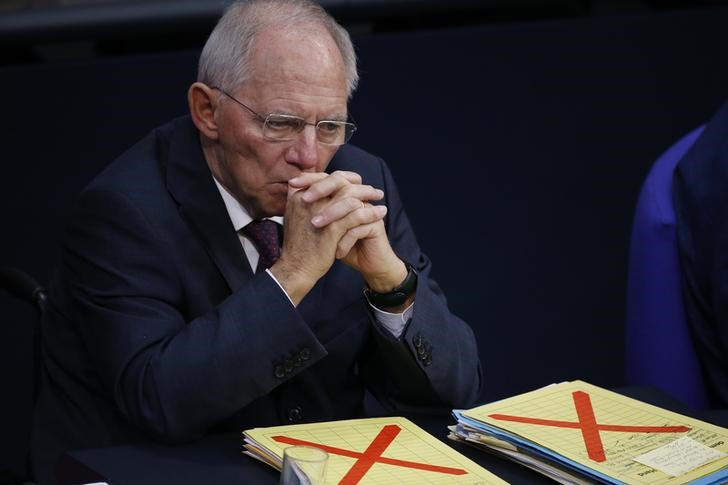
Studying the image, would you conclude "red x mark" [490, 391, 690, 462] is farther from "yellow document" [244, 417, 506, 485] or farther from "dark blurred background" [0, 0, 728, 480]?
"dark blurred background" [0, 0, 728, 480]

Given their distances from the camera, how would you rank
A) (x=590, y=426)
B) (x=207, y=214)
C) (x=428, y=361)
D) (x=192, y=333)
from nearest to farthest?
(x=590, y=426)
(x=192, y=333)
(x=428, y=361)
(x=207, y=214)

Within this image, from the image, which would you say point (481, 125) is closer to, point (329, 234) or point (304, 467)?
point (329, 234)

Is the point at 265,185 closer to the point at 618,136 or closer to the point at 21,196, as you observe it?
the point at 21,196

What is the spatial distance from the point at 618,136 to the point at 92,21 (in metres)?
1.60

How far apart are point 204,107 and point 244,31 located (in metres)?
0.16

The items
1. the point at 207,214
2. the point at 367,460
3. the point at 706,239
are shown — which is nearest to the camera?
the point at 367,460

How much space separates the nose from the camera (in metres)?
2.05

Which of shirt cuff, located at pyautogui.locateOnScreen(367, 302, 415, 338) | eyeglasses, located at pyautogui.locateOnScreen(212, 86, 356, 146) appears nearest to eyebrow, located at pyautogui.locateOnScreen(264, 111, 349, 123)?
eyeglasses, located at pyautogui.locateOnScreen(212, 86, 356, 146)

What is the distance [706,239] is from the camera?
7.66ft

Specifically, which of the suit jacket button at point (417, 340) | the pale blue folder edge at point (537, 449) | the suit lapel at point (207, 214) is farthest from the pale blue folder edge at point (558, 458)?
the suit lapel at point (207, 214)

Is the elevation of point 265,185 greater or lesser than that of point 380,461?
greater

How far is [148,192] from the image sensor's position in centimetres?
211

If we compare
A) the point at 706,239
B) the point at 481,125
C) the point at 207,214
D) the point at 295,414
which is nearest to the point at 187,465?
the point at 295,414

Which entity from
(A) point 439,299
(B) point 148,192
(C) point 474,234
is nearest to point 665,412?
(A) point 439,299
